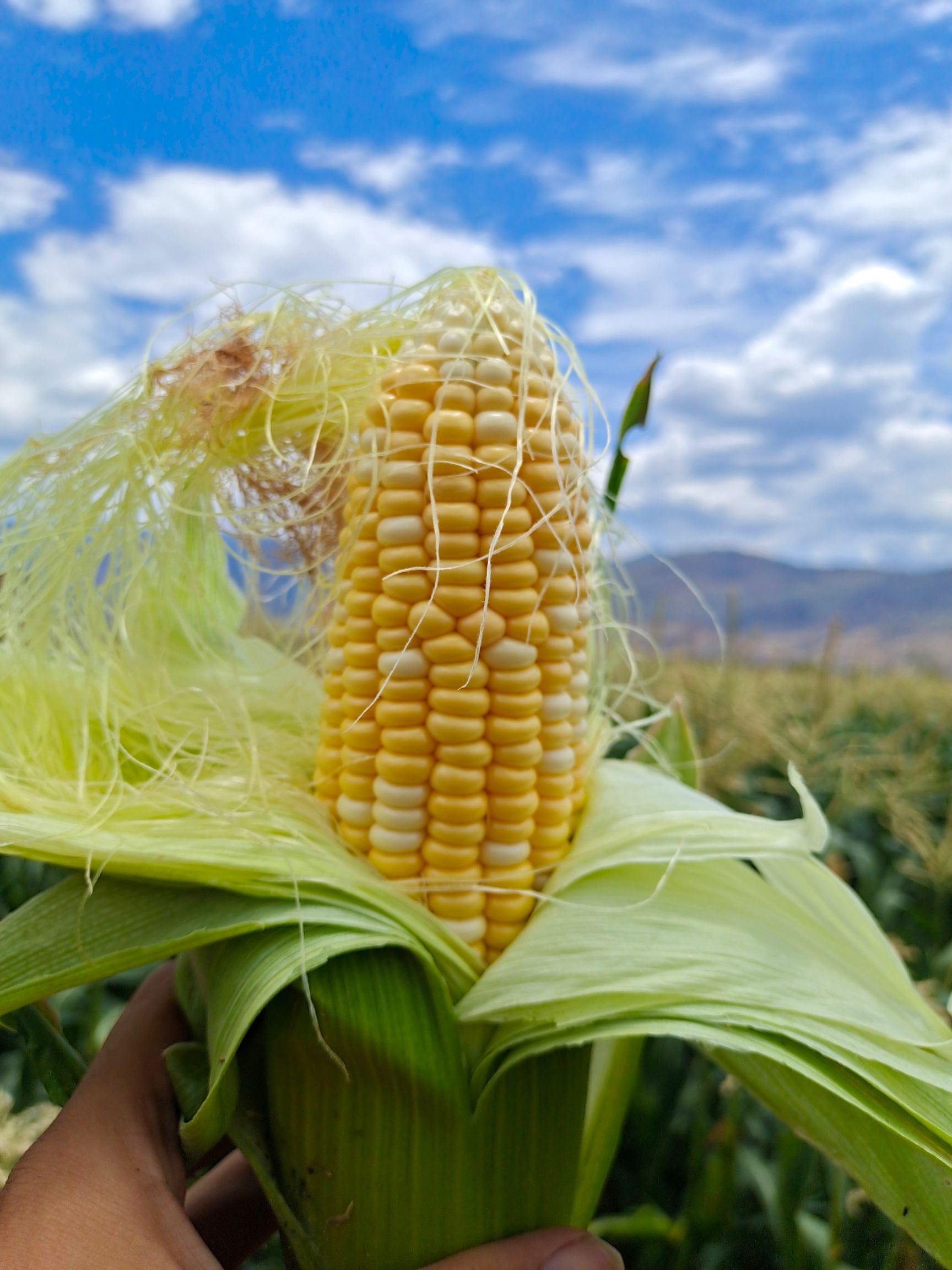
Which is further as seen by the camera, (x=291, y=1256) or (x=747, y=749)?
(x=747, y=749)

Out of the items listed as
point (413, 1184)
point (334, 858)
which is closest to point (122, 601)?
point (334, 858)

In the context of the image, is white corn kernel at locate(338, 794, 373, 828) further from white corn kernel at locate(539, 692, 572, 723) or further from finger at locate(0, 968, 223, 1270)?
finger at locate(0, 968, 223, 1270)

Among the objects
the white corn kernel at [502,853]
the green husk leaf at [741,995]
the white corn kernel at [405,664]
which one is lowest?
the green husk leaf at [741,995]

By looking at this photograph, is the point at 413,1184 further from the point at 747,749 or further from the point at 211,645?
the point at 747,749

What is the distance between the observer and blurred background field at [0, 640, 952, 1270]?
6.10 ft

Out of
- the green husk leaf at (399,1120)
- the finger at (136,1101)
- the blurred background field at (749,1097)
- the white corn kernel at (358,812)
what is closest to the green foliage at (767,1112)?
the blurred background field at (749,1097)

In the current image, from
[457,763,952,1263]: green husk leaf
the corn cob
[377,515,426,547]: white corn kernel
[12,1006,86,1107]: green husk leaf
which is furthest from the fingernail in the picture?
[377,515,426,547]: white corn kernel

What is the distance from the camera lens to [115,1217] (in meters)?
1.03

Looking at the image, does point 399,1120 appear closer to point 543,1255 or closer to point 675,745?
point 543,1255

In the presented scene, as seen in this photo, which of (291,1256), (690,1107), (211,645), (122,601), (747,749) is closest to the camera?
(291,1256)

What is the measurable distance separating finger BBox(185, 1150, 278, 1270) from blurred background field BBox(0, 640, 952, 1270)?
0.31 m

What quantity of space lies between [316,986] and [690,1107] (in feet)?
5.50

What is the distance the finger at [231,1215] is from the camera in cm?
146

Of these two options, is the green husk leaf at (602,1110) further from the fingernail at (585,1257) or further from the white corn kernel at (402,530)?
the white corn kernel at (402,530)
